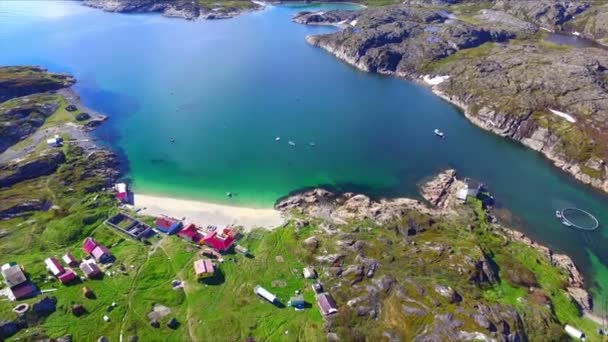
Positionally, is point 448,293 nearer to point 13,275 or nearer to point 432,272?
point 432,272

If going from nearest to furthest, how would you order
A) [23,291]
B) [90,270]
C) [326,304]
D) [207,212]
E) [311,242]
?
[23,291], [326,304], [90,270], [311,242], [207,212]

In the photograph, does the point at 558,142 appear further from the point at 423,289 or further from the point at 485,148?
A: the point at 423,289

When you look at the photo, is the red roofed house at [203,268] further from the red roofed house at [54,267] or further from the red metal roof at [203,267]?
the red roofed house at [54,267]

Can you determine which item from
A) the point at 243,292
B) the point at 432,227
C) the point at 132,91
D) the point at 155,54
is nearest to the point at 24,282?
the point at 243,292

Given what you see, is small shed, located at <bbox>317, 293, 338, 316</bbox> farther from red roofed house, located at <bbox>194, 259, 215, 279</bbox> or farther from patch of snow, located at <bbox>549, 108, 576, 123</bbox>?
patch of snow, located at <bbox>549, 108, 576, 123</bbox>

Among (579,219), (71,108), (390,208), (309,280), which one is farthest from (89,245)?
(579,219)

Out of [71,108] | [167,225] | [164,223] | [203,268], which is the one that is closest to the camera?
[203,268]

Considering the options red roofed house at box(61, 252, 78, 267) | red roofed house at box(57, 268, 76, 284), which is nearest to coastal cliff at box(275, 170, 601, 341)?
red roofed house at box(57, 268, 76, 284)
